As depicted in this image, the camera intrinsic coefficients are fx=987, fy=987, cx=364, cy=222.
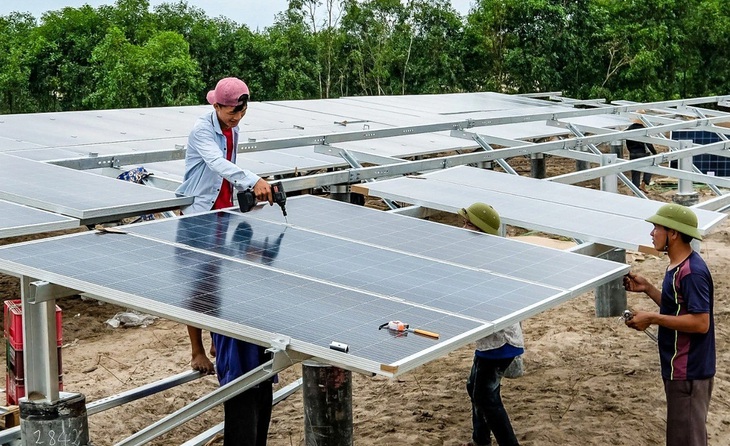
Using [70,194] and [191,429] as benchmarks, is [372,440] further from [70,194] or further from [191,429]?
[70,194]

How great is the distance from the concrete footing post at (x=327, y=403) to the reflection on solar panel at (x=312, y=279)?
79 cm

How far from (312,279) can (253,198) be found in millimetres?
1415

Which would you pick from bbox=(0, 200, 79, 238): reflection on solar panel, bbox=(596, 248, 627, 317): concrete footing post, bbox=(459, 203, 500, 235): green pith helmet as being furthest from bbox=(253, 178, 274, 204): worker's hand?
bbox=(596, 248, 627, 317): concrete footing post

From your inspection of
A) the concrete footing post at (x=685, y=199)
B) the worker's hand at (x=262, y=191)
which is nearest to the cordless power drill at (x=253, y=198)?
the worker's hand at (x=262, y=191)

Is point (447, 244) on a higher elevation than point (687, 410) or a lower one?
higher

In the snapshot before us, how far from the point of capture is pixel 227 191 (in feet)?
23.0

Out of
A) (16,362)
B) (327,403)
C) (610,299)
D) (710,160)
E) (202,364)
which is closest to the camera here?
(327,403)

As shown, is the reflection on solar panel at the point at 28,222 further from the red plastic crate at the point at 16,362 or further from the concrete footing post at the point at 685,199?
the concrete footing post at the point at 685,199

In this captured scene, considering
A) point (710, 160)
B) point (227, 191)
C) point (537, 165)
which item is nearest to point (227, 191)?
point (227, 191)

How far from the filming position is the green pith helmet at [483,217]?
7.13m

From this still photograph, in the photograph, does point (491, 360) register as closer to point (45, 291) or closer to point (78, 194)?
point (78, 194)

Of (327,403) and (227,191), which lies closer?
(327,403)

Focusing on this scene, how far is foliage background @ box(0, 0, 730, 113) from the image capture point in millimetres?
28516

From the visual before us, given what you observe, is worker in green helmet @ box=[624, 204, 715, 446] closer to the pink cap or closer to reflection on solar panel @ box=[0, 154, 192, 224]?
the pink cap
